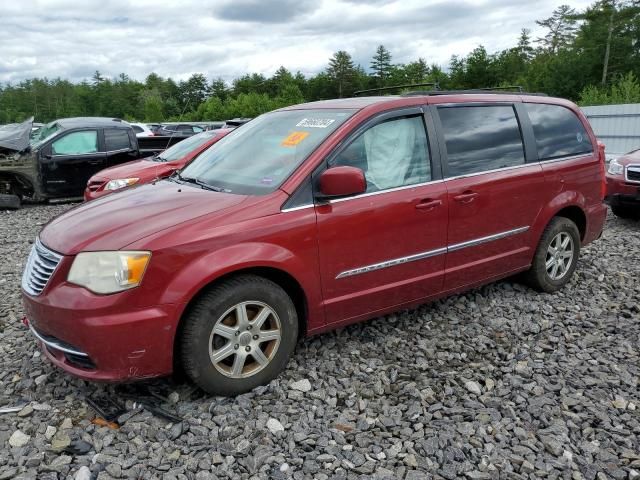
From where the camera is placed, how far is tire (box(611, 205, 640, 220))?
843cm

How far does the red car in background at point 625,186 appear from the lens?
8263 mm

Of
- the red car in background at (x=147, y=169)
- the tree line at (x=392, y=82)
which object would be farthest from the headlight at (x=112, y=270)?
the tree line at (x=392, y=82)

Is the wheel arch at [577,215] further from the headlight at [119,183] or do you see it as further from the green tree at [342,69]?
the green tree at [342,69]

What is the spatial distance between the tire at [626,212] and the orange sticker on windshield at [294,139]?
21.8ft

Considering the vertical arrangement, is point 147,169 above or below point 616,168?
above

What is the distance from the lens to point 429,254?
4.01m

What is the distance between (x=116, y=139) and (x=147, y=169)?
11.1 ft

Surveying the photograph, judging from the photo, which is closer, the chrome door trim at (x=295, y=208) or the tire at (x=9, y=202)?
the chrome door trim at (x=295, y=208)

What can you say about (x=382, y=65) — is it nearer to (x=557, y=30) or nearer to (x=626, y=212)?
(x=557, y=30)

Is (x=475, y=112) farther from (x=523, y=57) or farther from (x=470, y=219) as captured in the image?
(x=523, y=57)

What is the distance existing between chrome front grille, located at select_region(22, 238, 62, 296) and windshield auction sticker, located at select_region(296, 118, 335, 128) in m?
1.86

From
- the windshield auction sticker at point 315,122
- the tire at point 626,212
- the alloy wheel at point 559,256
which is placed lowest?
the tire at point 626,212

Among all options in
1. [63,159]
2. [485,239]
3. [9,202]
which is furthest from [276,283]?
[9,202]

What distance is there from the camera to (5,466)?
9.02 ft
